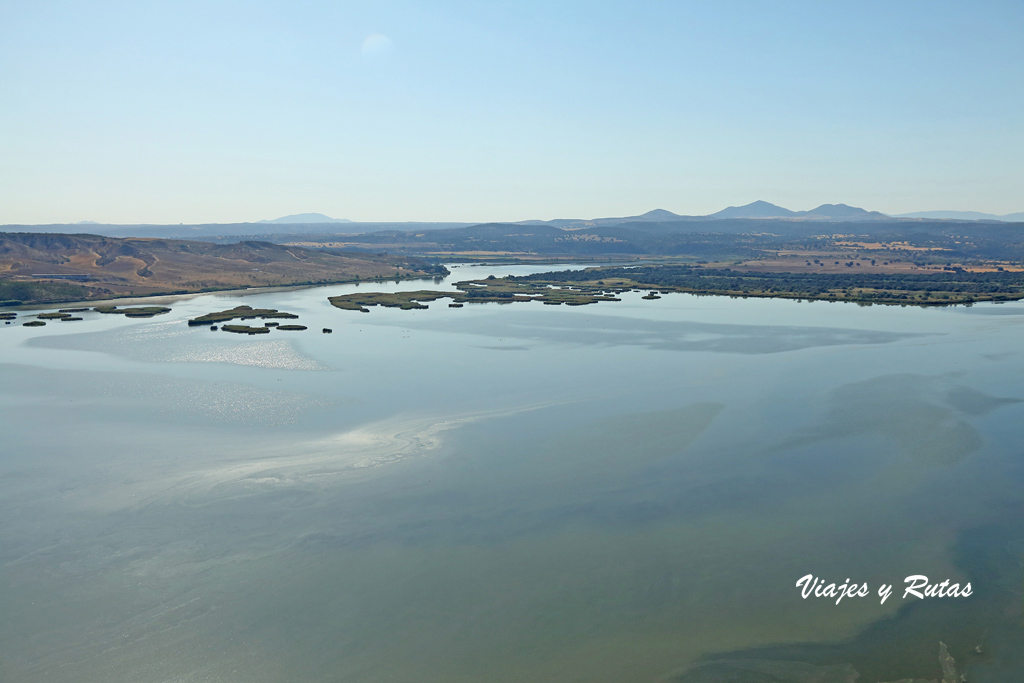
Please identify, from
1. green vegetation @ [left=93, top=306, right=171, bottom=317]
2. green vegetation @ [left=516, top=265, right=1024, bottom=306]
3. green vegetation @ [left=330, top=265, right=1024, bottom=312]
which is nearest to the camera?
green vegetation @ [left=93, top=306, right=171, bottom=317]

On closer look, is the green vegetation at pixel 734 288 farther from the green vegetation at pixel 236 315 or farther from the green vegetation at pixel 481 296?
the green vegetation at pixel 236 315

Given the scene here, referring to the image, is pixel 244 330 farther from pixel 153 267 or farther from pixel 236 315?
pixel 153 267

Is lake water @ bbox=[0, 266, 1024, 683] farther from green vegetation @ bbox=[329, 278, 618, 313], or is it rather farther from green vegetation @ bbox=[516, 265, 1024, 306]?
green vegetation @ bbox=[516, 265, 1024, 306]

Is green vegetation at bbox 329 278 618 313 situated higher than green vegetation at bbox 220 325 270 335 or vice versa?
green vegetation at bbox 329 278 618 313

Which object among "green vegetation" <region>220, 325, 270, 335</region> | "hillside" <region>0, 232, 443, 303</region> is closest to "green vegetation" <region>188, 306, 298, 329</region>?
"green vegetation" <region>220, 325, 270, 335</region>

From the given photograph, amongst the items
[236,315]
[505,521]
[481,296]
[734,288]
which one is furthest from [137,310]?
[734,288]

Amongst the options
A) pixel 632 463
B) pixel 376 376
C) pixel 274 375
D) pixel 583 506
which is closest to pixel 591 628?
pixel 583 506
